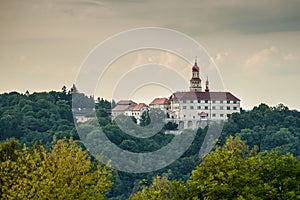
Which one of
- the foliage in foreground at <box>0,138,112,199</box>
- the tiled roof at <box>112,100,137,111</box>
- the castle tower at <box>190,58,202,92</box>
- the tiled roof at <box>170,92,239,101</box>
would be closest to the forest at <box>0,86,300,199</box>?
the foliage in foreground at <box>0,138,112,199</box>

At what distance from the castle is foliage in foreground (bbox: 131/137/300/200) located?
3710 inches

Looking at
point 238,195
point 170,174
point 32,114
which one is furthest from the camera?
point 32,114

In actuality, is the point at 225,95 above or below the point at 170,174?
above

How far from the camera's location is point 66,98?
145 metres

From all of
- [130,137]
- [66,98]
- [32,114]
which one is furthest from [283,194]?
[66,98]

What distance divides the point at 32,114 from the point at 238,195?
336 feet

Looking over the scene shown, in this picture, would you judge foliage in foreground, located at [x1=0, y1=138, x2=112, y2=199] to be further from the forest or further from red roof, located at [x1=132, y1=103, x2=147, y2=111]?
red roof, located at [x1=132, y1=103, x2=147, y2=111]

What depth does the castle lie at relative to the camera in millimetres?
125688

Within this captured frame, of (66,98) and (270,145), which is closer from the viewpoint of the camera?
(270,145)

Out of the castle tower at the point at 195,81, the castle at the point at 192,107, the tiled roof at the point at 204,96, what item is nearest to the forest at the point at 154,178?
the castle at the point at 192,107

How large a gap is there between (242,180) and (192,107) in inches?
3913

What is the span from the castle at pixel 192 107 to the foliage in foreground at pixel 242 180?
94.2 m

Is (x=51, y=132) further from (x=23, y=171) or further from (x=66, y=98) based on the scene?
(x=23, y=171)

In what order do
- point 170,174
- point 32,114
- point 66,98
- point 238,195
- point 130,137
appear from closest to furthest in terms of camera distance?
point 238,195 → point 170,174 → point 130,137 → point 32,114 → point 66,98
